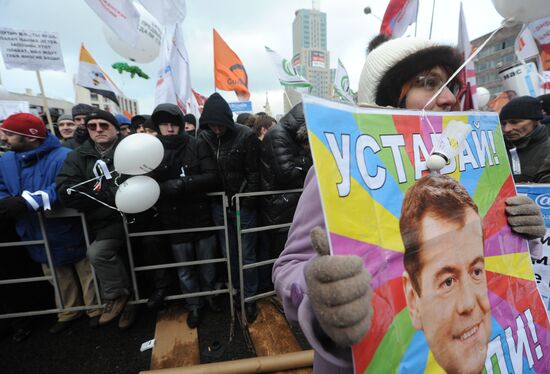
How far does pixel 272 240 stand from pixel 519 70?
16.0ft

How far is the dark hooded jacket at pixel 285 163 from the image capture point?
307cm

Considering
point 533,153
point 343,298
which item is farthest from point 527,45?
point 343,298

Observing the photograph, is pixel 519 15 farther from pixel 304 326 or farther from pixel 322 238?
pixel 304 326

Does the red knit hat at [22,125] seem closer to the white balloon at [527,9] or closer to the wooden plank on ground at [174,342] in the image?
the wooden plank on ground at [174,342]

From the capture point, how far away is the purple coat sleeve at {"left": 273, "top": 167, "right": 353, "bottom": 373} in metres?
0.73

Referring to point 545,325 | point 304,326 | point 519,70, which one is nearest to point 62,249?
point 304,326

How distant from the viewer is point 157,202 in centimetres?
298

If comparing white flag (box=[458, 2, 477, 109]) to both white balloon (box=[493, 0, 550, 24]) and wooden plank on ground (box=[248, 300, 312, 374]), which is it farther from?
wooden plank on ground (box=[248, 300, 312, 374])

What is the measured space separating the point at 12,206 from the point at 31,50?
2776 millimetres

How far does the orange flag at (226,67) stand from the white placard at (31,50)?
3.33 metres

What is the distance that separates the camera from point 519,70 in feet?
14.6

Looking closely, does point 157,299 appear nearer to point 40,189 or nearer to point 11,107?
point 40,189

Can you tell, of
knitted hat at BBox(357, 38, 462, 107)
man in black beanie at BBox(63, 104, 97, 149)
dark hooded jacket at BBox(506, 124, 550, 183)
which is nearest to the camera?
knitted hat at BBox(357, 38, 462, 107)

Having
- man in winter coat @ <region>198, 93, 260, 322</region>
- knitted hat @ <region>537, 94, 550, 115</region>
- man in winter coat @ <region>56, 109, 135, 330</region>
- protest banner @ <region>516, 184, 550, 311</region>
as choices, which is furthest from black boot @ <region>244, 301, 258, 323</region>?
knitted hat @ <region>537, 94, 550, 115</region>
